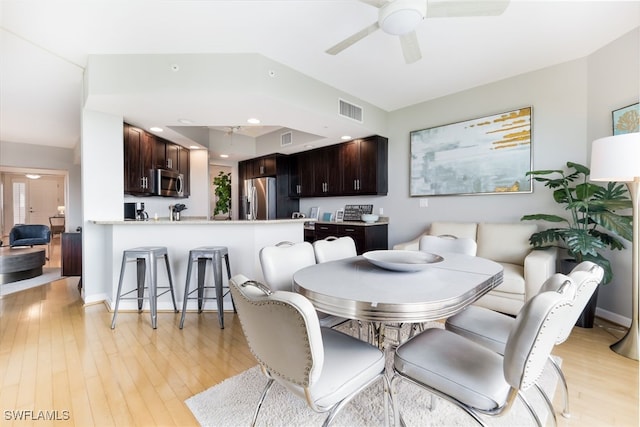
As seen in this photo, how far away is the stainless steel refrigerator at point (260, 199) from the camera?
221 inches

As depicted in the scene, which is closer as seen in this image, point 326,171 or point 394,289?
point 394,289

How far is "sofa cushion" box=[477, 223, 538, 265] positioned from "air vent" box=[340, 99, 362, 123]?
2.15m

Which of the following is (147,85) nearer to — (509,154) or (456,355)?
(456,355)

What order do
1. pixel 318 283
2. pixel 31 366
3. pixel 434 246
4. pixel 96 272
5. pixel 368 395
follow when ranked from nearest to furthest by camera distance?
pixel 318 283, pixel 368 395, pixel 31 366, pixel 434 246, pixel 96 272

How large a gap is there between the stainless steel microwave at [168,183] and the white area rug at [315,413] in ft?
11.1

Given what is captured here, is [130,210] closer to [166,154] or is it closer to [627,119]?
[166,154]

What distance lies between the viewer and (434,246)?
2484 millimetres

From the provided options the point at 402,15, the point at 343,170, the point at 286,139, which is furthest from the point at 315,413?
the point at 286,139

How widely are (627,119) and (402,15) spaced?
7.88 ft

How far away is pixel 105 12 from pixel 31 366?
2632 mm

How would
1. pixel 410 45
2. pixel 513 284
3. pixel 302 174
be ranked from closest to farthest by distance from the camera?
pixel 410 45 < pixel 513 284 < pixel 302 174

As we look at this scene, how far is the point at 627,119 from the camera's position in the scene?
8.16 ft

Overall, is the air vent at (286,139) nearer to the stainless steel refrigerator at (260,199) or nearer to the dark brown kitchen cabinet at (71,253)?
the stainless steel refrigerator at (260,199)

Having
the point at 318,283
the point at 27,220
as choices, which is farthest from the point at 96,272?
the point at 27,220
